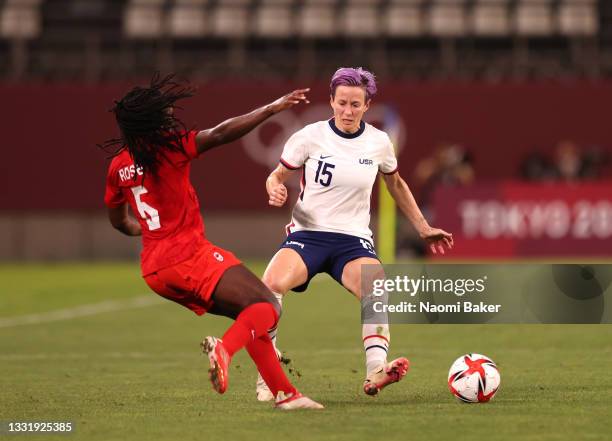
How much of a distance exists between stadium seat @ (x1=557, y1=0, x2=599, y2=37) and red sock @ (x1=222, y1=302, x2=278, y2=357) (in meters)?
19.6

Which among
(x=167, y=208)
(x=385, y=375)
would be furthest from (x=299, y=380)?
(x=167, y=208)

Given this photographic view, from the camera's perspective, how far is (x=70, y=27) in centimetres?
2711

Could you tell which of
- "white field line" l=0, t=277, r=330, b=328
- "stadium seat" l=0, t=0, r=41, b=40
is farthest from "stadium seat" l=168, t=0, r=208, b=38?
"white field line" l=0, t=277, r=330, b=328

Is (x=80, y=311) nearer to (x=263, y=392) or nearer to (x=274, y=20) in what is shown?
(x=263, y=392)

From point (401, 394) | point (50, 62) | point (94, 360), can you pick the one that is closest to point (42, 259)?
point (50, 62)

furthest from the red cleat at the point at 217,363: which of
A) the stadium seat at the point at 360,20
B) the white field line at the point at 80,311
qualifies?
the stadium seat at the point at 360,20

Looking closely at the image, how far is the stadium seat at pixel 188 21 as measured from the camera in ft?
86.5

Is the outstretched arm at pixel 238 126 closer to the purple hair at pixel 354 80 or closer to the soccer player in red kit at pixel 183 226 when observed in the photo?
the soccer player in red kit at pixel 183 226

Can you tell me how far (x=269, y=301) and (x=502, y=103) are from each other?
1927cm

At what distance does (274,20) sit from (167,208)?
19181 millimetres

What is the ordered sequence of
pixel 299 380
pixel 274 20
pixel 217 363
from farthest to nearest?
1. pixel 274 20
2. pixel 299 380
3. pixel 217 363

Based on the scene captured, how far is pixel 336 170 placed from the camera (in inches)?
331

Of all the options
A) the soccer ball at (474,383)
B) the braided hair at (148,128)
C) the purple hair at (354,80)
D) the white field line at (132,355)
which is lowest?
the white field line at (132,355)

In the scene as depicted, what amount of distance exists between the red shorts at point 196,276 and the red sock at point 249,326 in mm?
223
